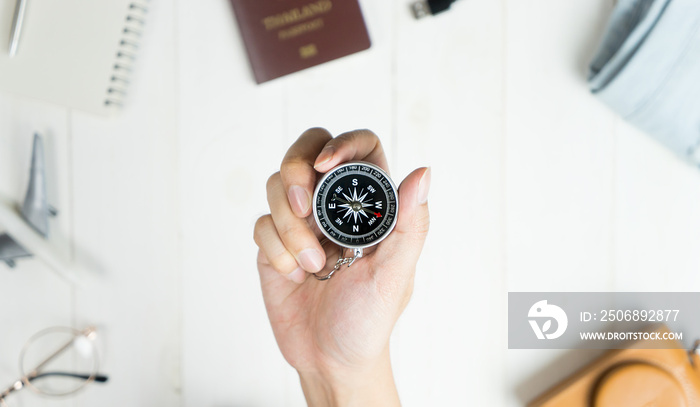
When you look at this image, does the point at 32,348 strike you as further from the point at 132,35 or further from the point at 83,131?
the point at 132,35

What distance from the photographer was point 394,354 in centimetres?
105

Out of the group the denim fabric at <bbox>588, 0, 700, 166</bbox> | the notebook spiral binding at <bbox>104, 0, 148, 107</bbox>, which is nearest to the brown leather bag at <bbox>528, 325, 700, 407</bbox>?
the denim fabric at <bbox>588, 0, 700, 166</bbox>

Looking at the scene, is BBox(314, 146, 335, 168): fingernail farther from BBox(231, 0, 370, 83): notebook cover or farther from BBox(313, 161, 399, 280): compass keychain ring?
BBox(231, 0, 370, 83): notebook cover

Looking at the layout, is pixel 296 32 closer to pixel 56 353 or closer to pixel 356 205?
pixel 356 205

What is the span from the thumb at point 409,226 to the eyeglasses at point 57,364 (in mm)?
661

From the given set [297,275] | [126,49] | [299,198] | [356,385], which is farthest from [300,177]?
[126,49]

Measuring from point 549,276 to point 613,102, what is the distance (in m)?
0.33

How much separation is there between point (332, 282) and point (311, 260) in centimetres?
9

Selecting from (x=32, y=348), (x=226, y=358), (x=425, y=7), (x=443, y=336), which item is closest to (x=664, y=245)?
(x=443, y=336)

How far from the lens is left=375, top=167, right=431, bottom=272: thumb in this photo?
659mm

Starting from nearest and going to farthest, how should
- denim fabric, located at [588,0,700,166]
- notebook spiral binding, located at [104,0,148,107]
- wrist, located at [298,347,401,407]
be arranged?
wrist, located at [298,347,401,407] → denim fabric, located at [588,0,700,166] → notebook spiral binding, located at [104,0,148,107]

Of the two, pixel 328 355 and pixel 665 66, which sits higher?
pixel 665 66

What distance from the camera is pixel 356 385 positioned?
782 millimetres
